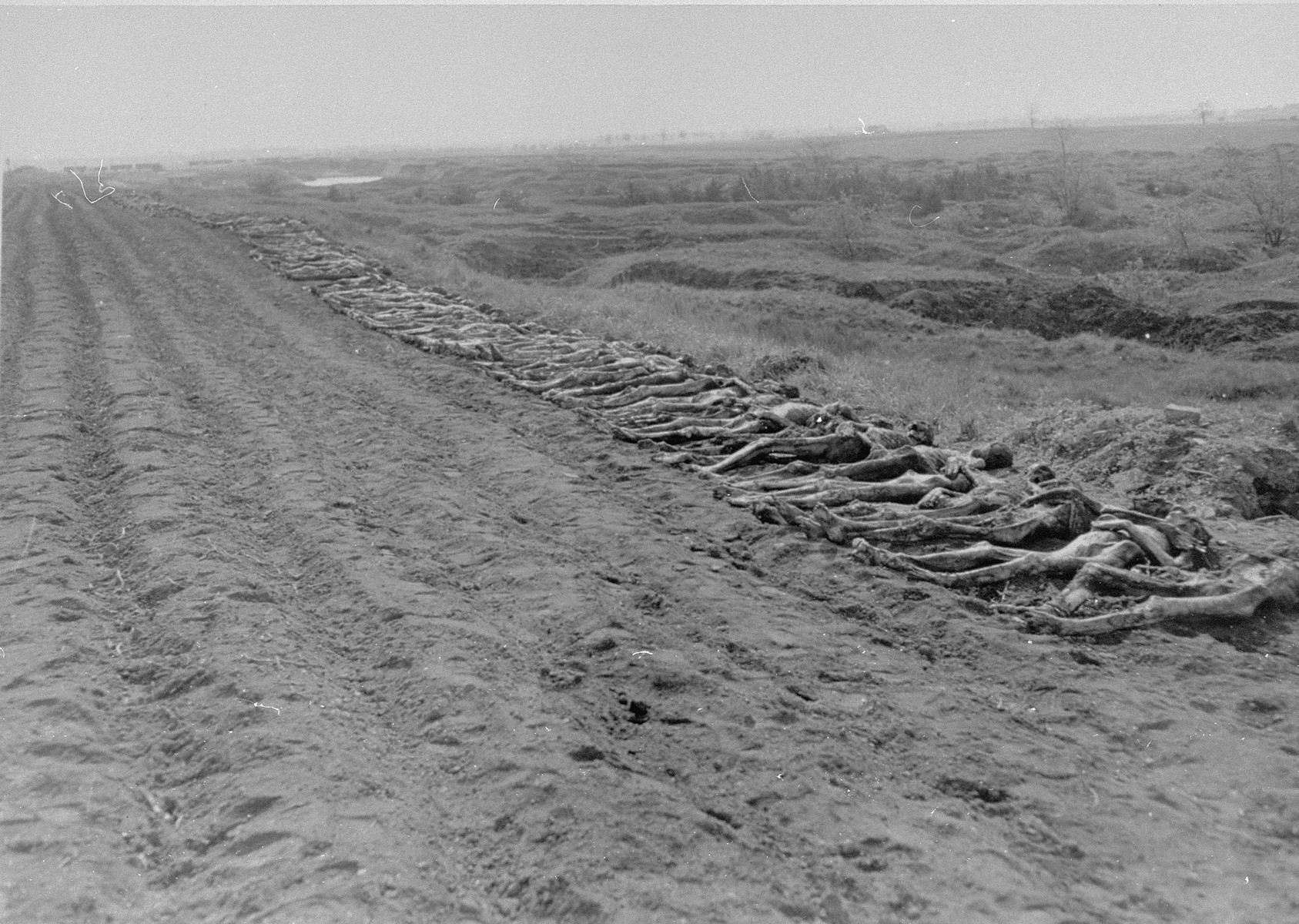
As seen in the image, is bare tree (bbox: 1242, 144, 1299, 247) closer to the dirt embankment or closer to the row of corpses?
the dirt embankment

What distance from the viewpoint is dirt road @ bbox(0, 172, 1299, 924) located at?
330cm

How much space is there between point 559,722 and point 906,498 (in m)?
3.66

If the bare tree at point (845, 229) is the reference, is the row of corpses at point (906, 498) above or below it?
below

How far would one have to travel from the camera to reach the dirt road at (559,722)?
3297 mm

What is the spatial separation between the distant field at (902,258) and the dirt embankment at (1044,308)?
56 millimetres

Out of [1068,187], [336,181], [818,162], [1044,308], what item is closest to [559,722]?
[1044,308]

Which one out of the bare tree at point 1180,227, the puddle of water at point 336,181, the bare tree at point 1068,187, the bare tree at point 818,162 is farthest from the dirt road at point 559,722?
the puddle of water at point 336,181

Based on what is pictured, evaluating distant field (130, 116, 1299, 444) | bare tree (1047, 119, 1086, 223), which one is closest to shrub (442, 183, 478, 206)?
distant field (130, 116, 1299, 444)

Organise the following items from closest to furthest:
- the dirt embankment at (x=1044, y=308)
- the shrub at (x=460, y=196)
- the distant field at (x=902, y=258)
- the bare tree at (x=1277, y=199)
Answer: the distant field at (x=902, y=258)
the dirt embankment at (x=1044, y=308)
the bare tree at (x=1277, y=199)
the shrub at (x=460, y=196)

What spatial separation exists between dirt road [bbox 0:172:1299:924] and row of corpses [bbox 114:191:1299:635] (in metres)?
0.26

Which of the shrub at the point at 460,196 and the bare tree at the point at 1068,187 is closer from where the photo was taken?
the bare tree at the point at 1068,187

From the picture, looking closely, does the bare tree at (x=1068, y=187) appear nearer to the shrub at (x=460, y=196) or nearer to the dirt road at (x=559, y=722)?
the shrub at (x=460, y=196)

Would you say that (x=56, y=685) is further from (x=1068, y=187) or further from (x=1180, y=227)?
(x=1068, y=187)

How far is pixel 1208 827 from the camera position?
3.62 m
